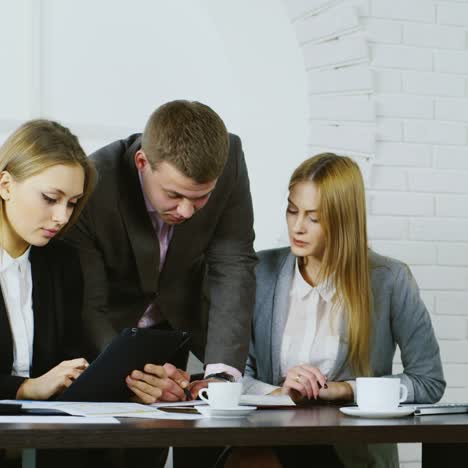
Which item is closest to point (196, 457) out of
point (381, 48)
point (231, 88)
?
point (231, 88)

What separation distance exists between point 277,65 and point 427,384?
120cm

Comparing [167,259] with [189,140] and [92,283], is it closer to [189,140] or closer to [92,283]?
[92,283]

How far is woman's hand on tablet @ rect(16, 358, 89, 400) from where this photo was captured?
173cm

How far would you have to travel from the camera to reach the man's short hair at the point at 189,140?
1.93 m

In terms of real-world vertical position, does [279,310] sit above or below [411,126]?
below

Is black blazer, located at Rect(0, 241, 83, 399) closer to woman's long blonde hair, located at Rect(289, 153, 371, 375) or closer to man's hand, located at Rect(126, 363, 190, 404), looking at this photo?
man's hand, located at Rect(126, 363, 190, 404)

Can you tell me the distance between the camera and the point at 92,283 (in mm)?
2146

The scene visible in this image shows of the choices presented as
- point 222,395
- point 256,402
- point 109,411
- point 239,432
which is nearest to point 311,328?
point 256,402

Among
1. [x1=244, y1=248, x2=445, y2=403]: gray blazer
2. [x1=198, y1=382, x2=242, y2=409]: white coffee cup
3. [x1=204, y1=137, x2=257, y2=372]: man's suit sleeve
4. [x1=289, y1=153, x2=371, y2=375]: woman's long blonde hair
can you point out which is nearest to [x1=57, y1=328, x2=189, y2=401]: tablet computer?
[x1=198, y1=382, x2=242, y2=409]: white coffee cup

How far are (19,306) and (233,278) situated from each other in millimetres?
573

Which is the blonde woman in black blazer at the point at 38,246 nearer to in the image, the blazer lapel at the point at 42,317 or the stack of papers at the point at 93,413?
the blazer lapel at the point at 42,317

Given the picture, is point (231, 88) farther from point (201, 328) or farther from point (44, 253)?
point (44, 253)

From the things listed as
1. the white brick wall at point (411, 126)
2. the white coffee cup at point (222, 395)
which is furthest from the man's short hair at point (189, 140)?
the white brick wall at point (411, 126)

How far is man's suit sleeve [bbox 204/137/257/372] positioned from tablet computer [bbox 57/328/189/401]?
0.34 m
